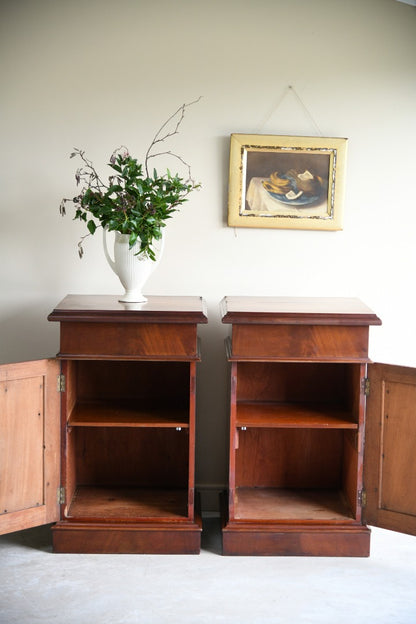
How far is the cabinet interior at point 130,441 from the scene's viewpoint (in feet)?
12.2

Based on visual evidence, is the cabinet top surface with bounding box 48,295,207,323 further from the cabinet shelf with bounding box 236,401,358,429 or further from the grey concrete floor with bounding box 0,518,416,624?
the grey concrete floor with bounding box 0,518,416,624

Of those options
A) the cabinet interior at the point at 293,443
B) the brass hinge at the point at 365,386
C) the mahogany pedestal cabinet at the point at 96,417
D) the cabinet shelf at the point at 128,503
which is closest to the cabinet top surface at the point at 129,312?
the mahogany pedestal cabinet at the point at 96,417

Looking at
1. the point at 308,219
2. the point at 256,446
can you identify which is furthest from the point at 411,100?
the point at 256,446

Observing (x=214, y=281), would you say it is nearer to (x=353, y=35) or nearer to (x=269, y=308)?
(x=269, y=308)

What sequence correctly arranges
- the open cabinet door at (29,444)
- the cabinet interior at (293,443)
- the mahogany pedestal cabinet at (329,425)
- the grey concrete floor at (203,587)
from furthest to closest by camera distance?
the cabinet interior at (293,443) → the mahogany pedestal cabinet at (329,425) → the open cabinet door at (29,444) → the grey concrete floor at (203,587)

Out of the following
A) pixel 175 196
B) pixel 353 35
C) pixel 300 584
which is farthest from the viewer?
pixel 353 35

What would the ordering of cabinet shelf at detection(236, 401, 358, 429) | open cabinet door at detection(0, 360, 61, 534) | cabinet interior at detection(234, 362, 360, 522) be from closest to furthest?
open cabinet door at detection(0, 360, 61, 534) → cabinet shelf at detection(236, 401, 358, 429) → cabinet interior at detection(234, 362, 360, 522)

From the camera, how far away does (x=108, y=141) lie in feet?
12.5

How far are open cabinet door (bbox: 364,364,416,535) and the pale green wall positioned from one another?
0.71 metres

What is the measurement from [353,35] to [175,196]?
1.38 metres

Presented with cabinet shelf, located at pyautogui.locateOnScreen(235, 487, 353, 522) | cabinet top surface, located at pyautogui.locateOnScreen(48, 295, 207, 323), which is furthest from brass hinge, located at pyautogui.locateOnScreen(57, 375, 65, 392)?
cabinet shelf, located at pyautogui.locateOnScreen(235, 487, 353, 522)

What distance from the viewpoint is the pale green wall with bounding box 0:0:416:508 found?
3.76m

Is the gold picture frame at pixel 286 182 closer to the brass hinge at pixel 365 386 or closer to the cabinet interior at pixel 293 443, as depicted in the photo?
the cabinet interior at pixel 293 443

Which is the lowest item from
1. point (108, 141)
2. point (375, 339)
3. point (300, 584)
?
point (300, 584)
